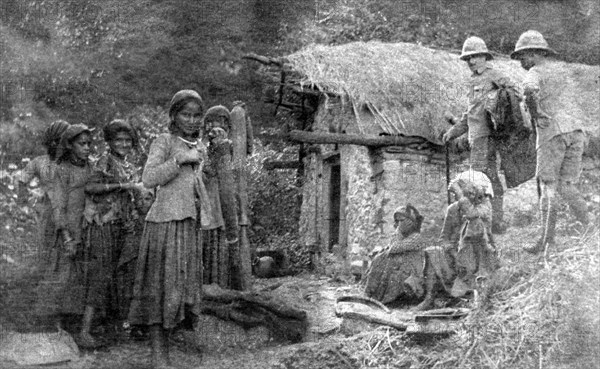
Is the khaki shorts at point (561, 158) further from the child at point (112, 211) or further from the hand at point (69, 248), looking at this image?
the hand at point (69, 248)

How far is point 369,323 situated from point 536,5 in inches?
112

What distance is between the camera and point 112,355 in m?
4.53

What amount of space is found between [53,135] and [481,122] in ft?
9.96

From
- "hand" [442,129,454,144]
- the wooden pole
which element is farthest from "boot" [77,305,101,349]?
"hand" [442,129,454,144]

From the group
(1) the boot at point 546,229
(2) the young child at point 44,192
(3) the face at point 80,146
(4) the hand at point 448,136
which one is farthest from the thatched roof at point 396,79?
(2) the young child at point 44,192

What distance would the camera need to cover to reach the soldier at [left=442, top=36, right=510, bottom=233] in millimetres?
5164

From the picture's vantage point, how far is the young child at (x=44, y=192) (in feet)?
15.8

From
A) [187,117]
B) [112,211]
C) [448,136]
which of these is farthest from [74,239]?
[448,136]

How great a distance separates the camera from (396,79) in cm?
598

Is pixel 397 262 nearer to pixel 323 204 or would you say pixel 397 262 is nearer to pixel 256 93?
pixel 323 204

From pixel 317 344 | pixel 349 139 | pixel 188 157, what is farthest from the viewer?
pixel 349 139

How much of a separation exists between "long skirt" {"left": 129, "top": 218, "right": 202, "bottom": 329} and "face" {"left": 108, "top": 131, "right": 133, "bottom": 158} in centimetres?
91

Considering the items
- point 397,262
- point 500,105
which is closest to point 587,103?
point 500,105

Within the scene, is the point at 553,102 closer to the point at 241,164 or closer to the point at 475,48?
the point at 475,48
